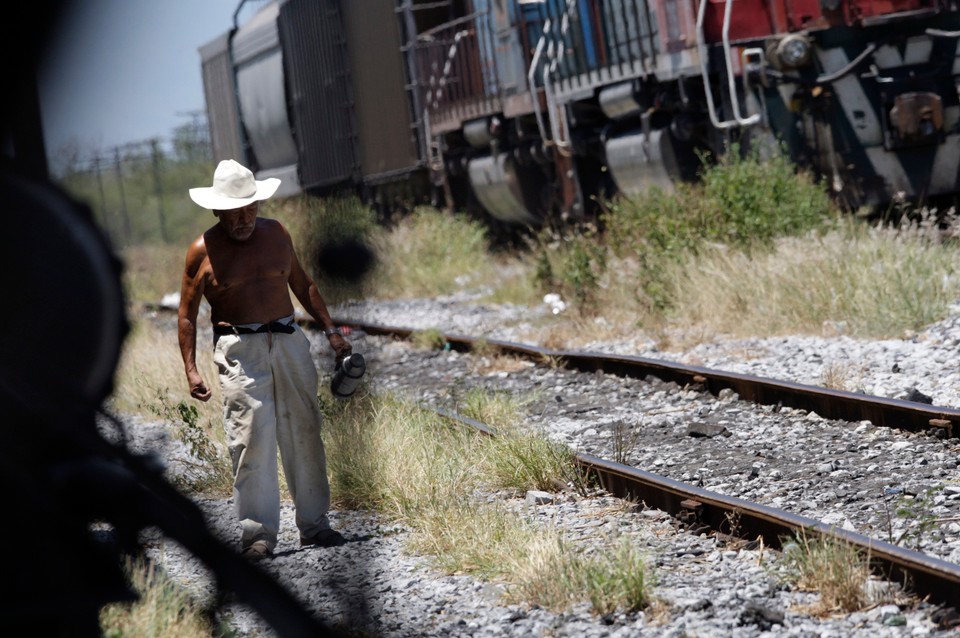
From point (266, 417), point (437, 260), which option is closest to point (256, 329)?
point (266, 417)

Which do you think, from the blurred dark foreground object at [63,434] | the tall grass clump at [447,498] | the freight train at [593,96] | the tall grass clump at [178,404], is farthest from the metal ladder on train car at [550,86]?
the blurred dark foreground object at [63,434]

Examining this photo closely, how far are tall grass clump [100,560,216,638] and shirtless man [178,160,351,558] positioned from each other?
111 cm

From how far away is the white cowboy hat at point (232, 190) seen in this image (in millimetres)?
4602

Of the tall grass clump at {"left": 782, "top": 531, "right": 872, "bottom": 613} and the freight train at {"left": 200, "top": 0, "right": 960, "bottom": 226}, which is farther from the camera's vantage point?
the freight train at {"left": 200, "top": 0, "right": 960, "bottom": 226}

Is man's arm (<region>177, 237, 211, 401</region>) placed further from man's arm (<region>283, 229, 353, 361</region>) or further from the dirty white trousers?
man's arm (<region>283, 229, 353, 361</region>)

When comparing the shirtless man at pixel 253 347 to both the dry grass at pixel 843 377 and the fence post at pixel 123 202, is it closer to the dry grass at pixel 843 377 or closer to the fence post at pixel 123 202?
the fence post at pixel 123 202

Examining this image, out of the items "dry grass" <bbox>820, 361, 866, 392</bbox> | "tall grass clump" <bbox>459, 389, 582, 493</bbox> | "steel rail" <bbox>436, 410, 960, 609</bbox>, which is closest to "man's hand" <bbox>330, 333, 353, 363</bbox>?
"tall grass clump" <bbox>459, 389, 582, 493</bbox>

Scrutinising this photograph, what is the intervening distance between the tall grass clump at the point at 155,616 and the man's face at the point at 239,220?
1461 millimetres

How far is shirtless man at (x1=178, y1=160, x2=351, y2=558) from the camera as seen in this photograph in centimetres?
482

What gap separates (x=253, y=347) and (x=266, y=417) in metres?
0.28

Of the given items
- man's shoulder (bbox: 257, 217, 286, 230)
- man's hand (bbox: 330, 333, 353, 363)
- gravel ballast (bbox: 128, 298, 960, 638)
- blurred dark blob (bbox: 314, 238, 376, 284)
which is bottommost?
gravel ballast (bbox: 128, 298, 960, 638)

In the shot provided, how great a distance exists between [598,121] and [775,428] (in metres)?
9.93

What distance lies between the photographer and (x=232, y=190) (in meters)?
4.64

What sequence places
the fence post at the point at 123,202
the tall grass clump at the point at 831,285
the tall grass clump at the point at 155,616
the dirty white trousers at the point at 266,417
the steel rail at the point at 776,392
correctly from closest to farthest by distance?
1. the fence post at the point at 123,202
2. the tall grass clump at the point at 155,616
3. the dirty white trousers at the point at 266,417
4. the steel rail at the point at 776,392
5. the tall grass clump at the point at 831,285
